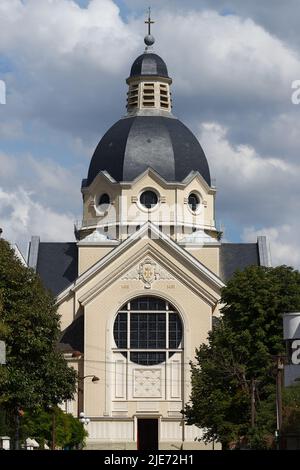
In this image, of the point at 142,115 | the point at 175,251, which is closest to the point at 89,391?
the point at 175,251

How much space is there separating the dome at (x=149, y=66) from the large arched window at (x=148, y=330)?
775 inches

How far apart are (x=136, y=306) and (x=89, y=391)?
586 cm

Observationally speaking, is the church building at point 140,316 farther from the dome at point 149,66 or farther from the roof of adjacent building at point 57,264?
the dome at point 149,66

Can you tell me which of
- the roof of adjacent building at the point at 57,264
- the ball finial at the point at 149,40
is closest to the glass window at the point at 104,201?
the roof of adjacent building at the point at 57,264

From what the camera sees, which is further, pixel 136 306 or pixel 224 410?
pixel 136 306

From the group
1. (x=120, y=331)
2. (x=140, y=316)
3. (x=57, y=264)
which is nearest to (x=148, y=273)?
(x=140, y=316)

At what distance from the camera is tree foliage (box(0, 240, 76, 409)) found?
5100cm

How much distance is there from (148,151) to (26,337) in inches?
1663

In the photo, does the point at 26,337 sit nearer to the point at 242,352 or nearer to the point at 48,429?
the point at 48,429

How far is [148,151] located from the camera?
92312 mm

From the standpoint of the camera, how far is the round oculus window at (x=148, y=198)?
90.7 m

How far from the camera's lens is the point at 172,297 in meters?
83.6
